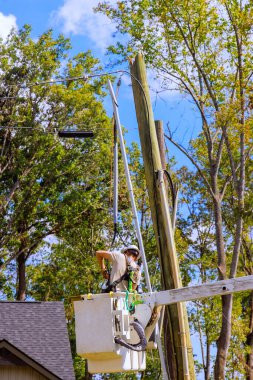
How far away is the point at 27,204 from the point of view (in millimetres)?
36250

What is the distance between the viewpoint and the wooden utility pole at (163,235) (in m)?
8.76

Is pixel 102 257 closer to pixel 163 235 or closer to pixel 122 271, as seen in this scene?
pixel 122 271

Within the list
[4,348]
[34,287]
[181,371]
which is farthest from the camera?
[34,287]

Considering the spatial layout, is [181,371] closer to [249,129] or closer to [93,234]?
[249,129]

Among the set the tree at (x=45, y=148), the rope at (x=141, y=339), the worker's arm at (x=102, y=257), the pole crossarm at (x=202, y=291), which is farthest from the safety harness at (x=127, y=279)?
the tree at (x=45, y=148)

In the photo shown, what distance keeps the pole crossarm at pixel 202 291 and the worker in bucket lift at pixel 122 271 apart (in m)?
0.28

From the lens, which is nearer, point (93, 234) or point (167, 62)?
point (167, 62)

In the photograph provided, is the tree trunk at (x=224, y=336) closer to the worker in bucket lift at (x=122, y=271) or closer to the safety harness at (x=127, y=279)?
the worker in bucket lift at (x=122, y=271)

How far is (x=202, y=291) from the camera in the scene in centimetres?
732

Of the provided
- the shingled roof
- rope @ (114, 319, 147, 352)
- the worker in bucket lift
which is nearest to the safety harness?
the worker in bucket lift

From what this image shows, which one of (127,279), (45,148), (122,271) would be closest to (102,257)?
(122,271)

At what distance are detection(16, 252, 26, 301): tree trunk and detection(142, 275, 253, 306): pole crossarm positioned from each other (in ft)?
101

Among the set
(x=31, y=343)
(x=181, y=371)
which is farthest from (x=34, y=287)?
(x=181, y=371)

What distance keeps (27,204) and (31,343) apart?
13939mm
